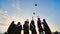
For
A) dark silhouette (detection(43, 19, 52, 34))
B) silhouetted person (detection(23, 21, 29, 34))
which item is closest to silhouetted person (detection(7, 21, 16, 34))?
silhouetted person (detection(23, 21, 29, 34))

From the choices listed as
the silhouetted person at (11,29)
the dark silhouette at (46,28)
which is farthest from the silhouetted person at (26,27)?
the dark silhouette at (46,28)

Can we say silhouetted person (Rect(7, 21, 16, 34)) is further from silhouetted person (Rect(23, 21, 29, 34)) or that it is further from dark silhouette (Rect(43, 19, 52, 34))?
dark silhouette (Rect(43, 19, 52, 34))

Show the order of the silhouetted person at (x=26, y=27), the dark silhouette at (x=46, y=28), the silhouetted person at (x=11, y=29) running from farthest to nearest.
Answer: the silhouetted person at (x=11, y=29)
the dark silhouette at (x=46, y=28)
the silhouetted person at (x=26, y=27)

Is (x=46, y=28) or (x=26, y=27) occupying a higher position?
(x=26, y=27)

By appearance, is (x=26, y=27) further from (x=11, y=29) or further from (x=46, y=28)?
(x=46, y=28)

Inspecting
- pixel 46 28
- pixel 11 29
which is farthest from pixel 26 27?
pixel 46 28

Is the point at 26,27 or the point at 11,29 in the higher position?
the point at 26,27

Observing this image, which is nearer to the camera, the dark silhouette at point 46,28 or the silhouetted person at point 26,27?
the silhouetted person at point 26,27

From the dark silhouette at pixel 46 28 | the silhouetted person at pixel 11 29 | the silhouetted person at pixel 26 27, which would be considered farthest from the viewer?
the silhouetted person at pixel 11 29

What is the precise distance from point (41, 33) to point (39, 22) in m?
2.80

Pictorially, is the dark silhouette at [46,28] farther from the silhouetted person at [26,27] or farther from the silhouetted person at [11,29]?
the silhouetted person at [11,29]

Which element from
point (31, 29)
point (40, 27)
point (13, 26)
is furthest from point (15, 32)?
point (40, 27)

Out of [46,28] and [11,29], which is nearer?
[46,28]

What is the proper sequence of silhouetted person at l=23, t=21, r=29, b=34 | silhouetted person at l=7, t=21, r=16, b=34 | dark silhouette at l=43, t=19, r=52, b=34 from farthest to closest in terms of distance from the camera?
silhouetted person at l=7, t=21, r=16, b=34 < dark silhouette at l=43, t=19, r=52, b=34 < silhouetted person at l=23, t=21, r=29, b=34
